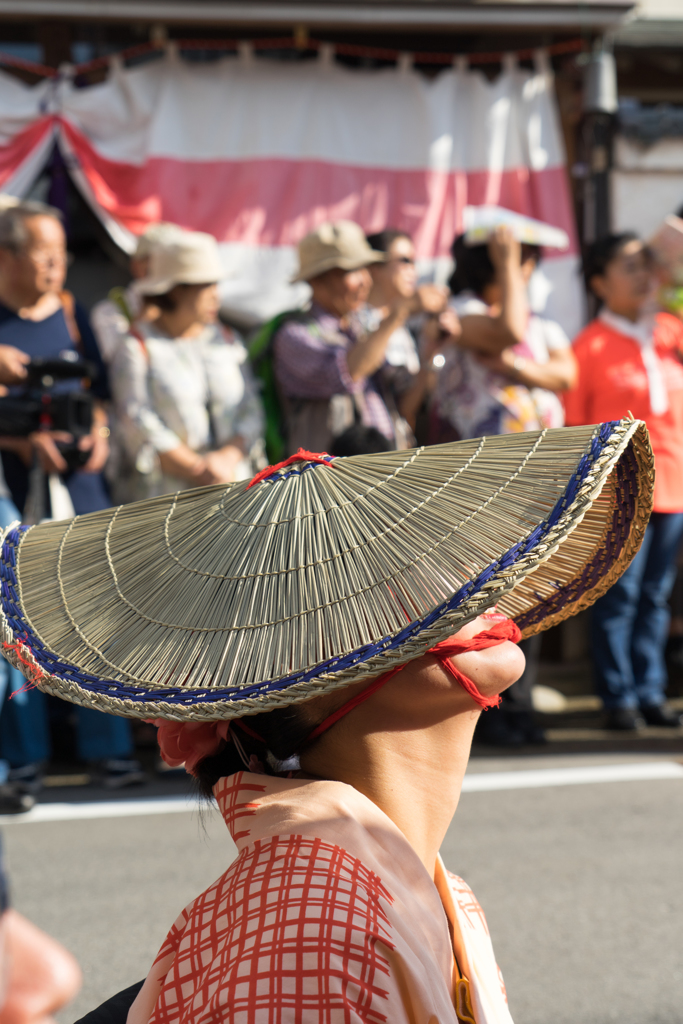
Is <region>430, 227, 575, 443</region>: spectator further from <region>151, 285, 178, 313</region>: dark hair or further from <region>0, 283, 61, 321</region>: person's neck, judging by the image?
<region>0, 283, 61, 321</region>: person's neck

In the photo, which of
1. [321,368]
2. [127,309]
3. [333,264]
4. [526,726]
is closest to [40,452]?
[127,309]

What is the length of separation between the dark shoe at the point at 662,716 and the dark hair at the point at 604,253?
6.67ft

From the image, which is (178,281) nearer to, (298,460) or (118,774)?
(118,774)

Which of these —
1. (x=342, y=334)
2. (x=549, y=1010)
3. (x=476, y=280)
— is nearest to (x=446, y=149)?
(x=476, y=280)

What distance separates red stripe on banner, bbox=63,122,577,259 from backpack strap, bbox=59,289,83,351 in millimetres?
1222

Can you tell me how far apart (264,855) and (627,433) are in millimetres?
582

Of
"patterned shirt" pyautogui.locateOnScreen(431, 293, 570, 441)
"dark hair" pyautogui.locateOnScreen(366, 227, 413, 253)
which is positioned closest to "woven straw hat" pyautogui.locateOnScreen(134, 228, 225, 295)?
"dark hair" pyautogui.locateOnScreen(366, 227, 413, 253)

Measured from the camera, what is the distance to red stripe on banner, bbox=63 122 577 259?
18.9 feet

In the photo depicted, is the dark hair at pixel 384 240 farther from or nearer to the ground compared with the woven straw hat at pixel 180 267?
farther from the ground

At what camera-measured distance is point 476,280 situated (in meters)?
4.76

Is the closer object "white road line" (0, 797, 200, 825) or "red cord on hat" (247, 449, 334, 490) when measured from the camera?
"red cord on hat" (247, 449, 334, 490)

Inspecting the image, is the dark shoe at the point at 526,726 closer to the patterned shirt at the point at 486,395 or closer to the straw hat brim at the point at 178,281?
the patterned shirt at the point at 486,395

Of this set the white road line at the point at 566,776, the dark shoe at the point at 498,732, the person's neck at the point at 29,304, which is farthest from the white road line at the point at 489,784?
the person's neck at the point at 29,304

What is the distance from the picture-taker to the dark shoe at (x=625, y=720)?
489 centimetres
